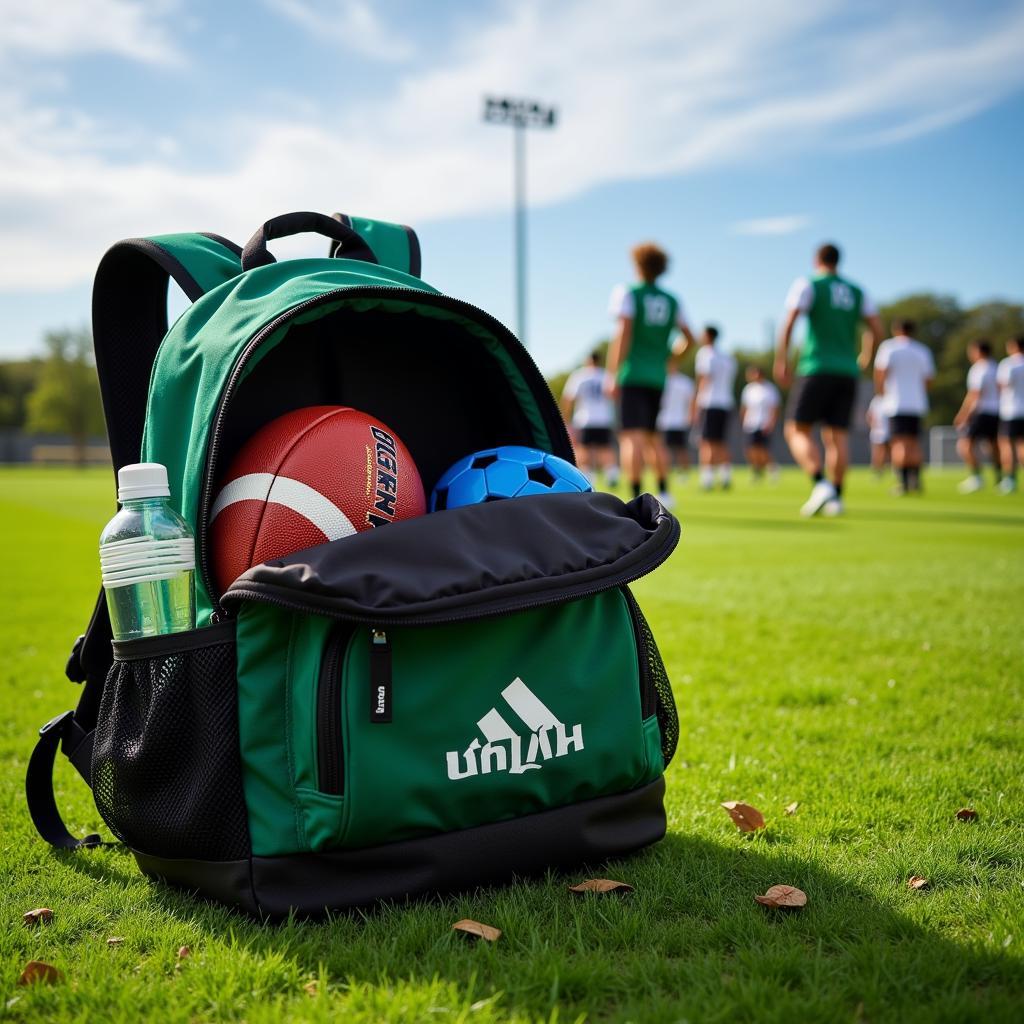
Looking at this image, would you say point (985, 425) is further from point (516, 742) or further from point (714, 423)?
point (516, 742)

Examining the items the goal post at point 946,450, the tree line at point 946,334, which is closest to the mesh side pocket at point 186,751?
the goal post at point 946,450

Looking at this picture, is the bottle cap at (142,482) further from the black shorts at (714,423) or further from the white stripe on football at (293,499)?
the black shorts at (714,423)

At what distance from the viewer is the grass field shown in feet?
5.38

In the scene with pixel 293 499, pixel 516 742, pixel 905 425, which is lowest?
pixel 516 742

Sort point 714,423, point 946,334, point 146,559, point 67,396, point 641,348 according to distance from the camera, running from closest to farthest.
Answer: point 146,559 → point 641,348 → point 714,423 → point 67,396 → point 946,334

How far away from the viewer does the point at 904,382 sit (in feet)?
50.2

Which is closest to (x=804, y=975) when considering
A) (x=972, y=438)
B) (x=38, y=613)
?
(x=38, y=613)

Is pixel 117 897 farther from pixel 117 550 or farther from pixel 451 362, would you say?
pixel 451 362

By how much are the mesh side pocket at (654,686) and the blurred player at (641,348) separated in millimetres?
8577

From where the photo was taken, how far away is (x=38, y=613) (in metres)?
6.25

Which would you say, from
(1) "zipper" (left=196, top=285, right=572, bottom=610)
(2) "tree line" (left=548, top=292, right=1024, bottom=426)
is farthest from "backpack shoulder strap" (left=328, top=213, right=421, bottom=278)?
(2) "tree line" (left=548, top=292, right=1024, bottom=426)

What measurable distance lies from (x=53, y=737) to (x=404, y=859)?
1.06m

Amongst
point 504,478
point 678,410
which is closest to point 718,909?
point 504,478

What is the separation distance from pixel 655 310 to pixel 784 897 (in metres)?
9.51
